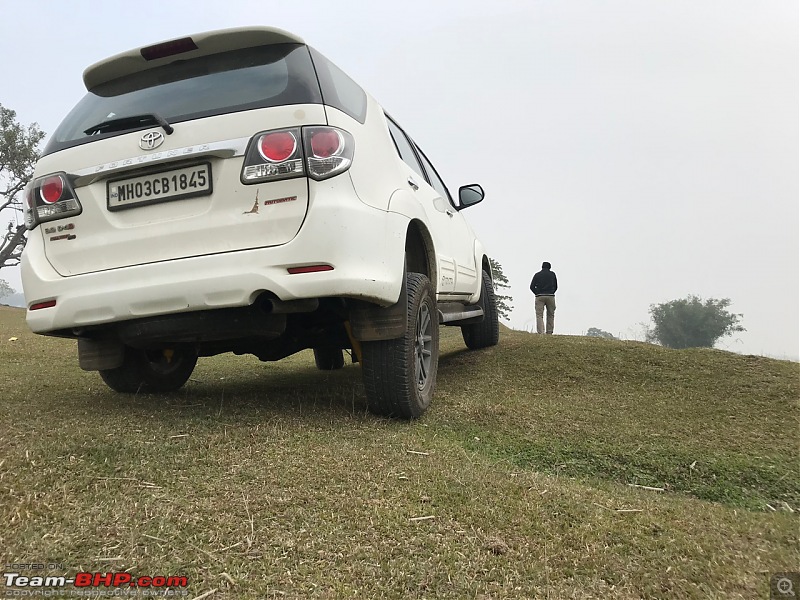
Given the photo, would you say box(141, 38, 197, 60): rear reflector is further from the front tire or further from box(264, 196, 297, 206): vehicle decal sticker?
the front tire

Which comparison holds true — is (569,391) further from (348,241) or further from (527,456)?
(348,241)

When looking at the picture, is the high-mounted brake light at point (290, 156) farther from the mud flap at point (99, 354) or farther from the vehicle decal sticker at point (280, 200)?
the mud flap at point (99, 354)

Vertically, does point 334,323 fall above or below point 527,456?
above

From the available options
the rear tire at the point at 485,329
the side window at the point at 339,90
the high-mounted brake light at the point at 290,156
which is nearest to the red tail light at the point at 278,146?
→ the high-mounted brake light at the point at 290,156

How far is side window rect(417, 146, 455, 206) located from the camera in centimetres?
445

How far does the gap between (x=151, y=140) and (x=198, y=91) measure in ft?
1.11

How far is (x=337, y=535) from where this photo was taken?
5.37ft

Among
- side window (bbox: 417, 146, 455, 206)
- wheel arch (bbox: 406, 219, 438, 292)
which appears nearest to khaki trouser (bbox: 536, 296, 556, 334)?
side window (bbox: 417, 146, 455, 206)

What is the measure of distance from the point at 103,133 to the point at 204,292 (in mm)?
981

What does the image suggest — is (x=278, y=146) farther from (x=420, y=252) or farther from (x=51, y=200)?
(x=420, y=252)

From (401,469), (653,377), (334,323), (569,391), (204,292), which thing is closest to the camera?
(401,469)

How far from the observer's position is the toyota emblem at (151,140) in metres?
2.46

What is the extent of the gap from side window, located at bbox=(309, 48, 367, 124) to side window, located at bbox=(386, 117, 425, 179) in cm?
53

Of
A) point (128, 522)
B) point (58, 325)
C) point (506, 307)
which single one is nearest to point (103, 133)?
point (58, 325)
